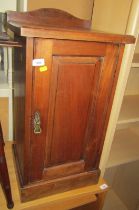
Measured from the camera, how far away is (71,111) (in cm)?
79

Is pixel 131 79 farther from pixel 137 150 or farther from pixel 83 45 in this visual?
pixel 83 45

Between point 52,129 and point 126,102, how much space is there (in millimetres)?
874

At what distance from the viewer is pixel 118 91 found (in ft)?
3.15

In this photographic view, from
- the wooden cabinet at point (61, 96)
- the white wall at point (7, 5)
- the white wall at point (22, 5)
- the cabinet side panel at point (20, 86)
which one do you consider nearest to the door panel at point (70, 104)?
the wooden cabinet at point (61, 96)

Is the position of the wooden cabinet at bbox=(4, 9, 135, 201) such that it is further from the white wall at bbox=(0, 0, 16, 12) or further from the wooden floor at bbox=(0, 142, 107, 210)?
the white wall at bbox=(0, 0, 16, 12)

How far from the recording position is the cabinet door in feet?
2.31

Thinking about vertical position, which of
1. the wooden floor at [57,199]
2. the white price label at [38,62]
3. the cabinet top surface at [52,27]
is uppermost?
the cabinet top surface at [52,27]

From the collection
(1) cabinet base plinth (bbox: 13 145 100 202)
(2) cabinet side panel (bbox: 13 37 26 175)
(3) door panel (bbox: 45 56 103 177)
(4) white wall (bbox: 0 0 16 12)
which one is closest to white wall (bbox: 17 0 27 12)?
(4) white wall (bbox: 0 0 16 12)

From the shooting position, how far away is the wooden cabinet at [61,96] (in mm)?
644

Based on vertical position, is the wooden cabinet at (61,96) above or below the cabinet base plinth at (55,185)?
above

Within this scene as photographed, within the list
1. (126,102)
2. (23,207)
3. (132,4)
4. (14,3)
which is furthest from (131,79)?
(23,207)

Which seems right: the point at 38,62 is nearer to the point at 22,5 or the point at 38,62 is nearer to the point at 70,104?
the point at 70,104

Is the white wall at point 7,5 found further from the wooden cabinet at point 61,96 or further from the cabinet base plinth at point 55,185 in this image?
the cabinet base plinth at point 55,185

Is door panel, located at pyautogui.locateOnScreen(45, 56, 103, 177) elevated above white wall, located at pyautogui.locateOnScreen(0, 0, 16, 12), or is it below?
below
